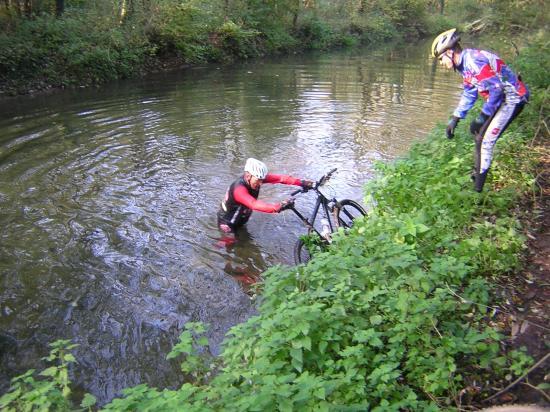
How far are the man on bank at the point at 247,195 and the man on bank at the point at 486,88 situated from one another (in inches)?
93.0

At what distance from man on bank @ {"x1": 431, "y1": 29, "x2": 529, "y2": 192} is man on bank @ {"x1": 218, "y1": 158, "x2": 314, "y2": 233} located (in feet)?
7.75

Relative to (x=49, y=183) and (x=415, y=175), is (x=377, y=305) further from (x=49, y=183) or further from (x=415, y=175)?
(x=49, y=183)

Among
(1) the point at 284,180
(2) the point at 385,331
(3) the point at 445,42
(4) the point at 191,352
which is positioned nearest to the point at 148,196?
Answer: (1) the point at 284,180

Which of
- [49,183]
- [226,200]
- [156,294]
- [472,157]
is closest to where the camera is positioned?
[156,294]

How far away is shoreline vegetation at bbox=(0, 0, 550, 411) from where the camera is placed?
11.1 ft

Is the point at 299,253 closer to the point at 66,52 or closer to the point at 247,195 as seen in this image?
the point at 247,195

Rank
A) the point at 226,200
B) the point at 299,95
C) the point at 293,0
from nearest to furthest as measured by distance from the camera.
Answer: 1. the point at 226,200
2. the point at 299,95
3. the point at 293,0

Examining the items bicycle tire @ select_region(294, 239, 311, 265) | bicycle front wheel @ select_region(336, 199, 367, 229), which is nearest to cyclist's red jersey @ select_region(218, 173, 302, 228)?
bicycle tire @ select_region(294, 239, 311, 265)

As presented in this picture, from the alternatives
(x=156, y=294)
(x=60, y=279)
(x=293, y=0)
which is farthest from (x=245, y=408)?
(x=293, y=0)

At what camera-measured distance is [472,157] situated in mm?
7227

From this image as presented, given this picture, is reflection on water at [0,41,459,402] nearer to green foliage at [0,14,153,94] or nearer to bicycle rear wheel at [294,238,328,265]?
bicycle rear wheel at [294,238,328,265]

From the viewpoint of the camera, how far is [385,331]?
13.6 feet

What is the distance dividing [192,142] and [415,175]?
7.45 meters

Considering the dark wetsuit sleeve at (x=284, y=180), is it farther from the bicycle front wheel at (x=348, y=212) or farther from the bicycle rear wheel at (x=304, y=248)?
the bicycle rear wheel at (x=304, y=248)
